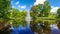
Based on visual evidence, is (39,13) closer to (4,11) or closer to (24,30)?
(24,30)

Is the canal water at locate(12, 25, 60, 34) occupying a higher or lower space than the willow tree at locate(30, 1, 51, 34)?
lower

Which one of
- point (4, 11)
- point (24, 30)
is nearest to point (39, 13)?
point (24, 30)

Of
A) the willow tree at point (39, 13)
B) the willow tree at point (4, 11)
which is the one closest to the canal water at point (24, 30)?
the willow tree at point (39, 13)

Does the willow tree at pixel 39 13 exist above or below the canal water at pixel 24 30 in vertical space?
above

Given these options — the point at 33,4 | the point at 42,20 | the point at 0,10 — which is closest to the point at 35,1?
the point at 33,4

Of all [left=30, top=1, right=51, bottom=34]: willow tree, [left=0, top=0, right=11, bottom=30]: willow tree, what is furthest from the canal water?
[left=0, top=0, right=11, bottom=30]: willow tree

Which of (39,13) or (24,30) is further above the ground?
(39,13)

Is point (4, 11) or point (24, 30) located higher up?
point (4, 11)

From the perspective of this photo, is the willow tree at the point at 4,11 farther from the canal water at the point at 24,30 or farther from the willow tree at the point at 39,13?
the willow tree at the point at 39,13

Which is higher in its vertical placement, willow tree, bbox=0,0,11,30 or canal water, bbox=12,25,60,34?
willow tree, bbox=0,0,11,30

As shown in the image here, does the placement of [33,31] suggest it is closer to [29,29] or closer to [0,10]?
[29,29]

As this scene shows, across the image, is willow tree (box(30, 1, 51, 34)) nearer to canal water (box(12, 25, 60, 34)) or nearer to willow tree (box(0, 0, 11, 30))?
canal water (box(12, 25, 60, 34))

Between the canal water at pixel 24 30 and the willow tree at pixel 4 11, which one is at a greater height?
the willow tree at pixel 4 11

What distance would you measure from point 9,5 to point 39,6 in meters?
0.36
